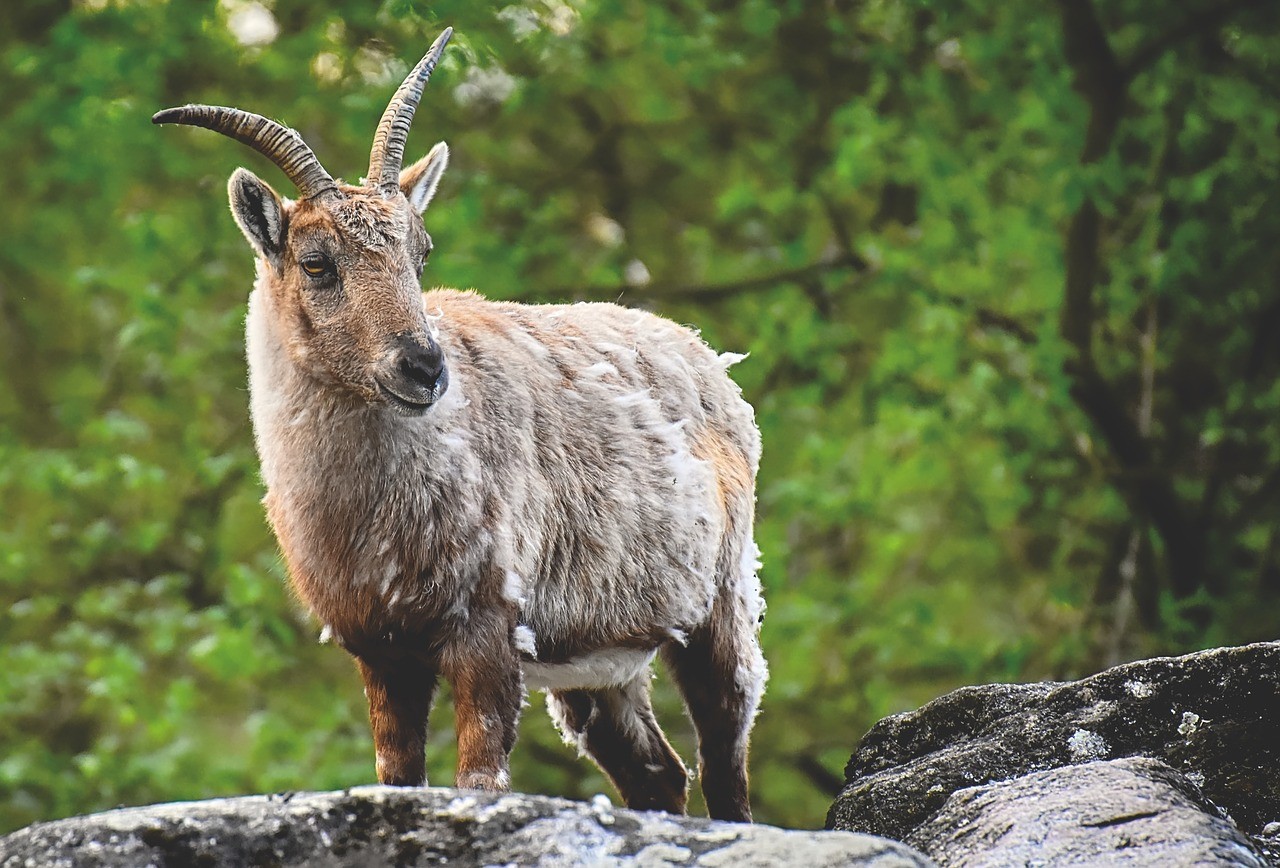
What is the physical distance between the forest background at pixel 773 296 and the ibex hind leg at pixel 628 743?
5160 mm

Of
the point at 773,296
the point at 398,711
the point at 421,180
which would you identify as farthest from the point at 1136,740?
the point at 773,296

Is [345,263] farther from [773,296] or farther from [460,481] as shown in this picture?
[773,296]

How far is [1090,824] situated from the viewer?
4.08 meters

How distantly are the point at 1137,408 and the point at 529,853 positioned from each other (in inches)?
420

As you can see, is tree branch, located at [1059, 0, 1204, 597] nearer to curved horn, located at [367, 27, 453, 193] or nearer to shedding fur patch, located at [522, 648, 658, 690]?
shedding fur patch, located at [522, 648, 658, 690]

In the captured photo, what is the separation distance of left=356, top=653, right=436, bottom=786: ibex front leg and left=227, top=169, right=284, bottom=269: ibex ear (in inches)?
61.2

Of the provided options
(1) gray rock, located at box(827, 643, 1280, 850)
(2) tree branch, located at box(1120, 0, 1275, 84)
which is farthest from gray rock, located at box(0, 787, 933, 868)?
(2) tree branch, located at box(1120, 0, 1275, 84)

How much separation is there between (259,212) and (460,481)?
128 cm

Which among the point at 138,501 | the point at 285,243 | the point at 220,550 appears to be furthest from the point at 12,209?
the point at 285,243

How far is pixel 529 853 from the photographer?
370 centimetres

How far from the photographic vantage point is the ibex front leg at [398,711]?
5395 mm

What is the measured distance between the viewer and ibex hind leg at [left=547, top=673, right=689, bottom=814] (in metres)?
6.82

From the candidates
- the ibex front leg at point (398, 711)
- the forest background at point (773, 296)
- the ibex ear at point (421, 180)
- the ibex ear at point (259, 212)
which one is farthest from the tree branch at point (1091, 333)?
the ibex ear at point (259, 212)

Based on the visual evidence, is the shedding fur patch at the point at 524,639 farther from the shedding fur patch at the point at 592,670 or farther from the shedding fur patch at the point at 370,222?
the shedding fur patch at the point at 370,222
